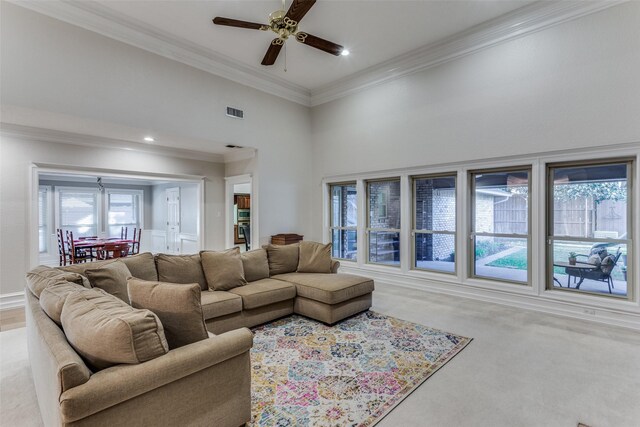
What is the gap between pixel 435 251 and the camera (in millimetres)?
5457

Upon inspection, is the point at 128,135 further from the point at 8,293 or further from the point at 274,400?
the point at 274,400

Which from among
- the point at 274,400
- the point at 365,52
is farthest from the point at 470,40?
the point at 274,400

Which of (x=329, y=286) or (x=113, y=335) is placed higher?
(x=113, y=335)

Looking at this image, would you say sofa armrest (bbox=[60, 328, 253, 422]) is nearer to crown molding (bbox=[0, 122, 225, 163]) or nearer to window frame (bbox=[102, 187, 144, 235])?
crown molding (bbox=[0, 122, 225, 163])

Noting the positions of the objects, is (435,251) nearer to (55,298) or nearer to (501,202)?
(501,202)

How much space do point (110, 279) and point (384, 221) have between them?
470 centimetres

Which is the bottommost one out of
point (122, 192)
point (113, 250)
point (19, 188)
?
point (113, 250)

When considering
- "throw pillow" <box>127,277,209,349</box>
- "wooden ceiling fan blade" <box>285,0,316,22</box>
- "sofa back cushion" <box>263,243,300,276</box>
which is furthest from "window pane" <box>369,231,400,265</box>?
"throw pillow" <box>127,277,209,349</box>

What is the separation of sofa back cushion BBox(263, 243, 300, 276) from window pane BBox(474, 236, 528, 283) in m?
2.94

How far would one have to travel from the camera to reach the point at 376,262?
6320mm

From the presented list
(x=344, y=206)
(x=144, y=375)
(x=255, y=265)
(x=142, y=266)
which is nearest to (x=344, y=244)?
(x=344, y=206)

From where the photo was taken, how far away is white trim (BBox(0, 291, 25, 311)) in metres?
4.43

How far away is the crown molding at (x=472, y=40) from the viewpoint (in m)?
3.87

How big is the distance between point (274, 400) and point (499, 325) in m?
A: 2.88
